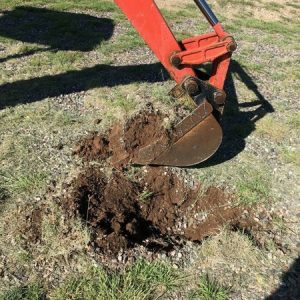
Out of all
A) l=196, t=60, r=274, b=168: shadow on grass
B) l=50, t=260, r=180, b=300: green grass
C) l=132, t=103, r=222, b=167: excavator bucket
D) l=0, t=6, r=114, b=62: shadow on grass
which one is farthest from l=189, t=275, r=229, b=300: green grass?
l=0, t=6, r=114, b=62: shadow on grass

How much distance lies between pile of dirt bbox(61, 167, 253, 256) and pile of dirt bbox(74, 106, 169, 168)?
0.29 m

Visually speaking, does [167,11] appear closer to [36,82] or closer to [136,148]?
[36,82]

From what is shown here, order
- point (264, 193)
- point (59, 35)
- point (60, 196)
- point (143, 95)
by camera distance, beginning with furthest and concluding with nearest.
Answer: point (59, 35)
point (143, 95)
point (264, 193)
point (60, 196)

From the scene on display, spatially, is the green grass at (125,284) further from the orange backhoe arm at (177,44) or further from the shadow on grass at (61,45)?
the shadow on grass at (61,45)

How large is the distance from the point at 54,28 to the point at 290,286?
8961mm

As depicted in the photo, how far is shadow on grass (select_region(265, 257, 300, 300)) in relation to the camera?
4.65 meters

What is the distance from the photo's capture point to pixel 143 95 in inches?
322

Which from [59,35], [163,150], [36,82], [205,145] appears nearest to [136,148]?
[163,150]

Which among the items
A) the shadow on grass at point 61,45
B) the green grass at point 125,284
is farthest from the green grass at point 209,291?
the shadow on grass at point 61,45

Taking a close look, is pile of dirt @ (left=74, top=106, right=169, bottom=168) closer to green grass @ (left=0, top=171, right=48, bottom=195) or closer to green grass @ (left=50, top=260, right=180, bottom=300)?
green grass @ (left=0, top=171, right=48, bottom=195)

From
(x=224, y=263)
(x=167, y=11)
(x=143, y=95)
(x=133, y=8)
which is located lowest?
(x=167, y=11)

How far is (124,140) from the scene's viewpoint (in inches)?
253

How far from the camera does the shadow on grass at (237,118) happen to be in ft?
22.5

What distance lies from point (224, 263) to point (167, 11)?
10827 mm
